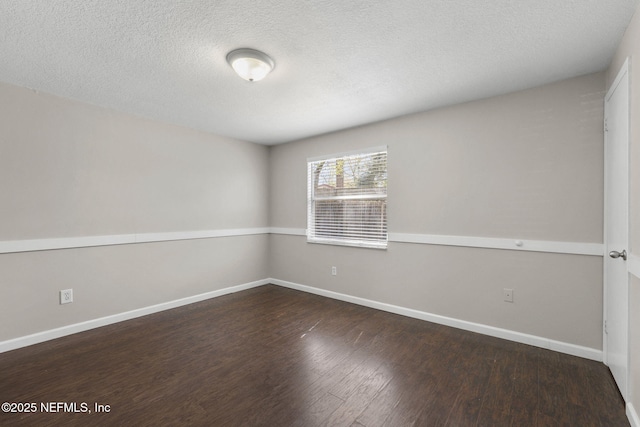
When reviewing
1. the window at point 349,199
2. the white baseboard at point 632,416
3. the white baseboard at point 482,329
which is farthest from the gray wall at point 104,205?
the white baseboard at point 632,416

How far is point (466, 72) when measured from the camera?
237 cm

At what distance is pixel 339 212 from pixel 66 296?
3.25 metres

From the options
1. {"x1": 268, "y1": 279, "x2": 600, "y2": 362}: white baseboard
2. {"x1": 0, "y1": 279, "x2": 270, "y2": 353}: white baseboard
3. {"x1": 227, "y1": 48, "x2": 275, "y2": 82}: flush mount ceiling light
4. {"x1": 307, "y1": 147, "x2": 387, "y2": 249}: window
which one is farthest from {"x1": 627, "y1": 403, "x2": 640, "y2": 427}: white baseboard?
{"x1": 0, "y1": 279, "x2": 270, "y2": 353}: white baseboard

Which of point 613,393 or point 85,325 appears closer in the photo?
point 613,393

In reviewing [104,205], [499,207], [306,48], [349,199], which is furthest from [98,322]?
[499,207]

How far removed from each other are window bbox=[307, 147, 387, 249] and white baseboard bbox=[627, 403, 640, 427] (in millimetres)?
2284

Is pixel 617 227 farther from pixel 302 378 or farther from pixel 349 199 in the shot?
pixel 349 199

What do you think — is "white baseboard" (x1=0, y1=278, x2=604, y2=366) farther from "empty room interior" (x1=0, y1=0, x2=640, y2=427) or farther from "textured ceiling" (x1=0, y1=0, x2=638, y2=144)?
"textured ceiling" (x1=0, y1=0, x2=638, y2=144)

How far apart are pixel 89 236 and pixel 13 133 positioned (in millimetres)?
1120

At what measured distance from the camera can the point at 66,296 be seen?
9.34 ft

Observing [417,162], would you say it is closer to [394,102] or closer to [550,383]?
[394,102]

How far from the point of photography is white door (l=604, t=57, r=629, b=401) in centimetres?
181

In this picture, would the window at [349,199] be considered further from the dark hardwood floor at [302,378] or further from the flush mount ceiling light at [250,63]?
the flush mount ceiling light at [250,63]

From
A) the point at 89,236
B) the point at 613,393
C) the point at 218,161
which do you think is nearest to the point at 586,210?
the point at 613,393
